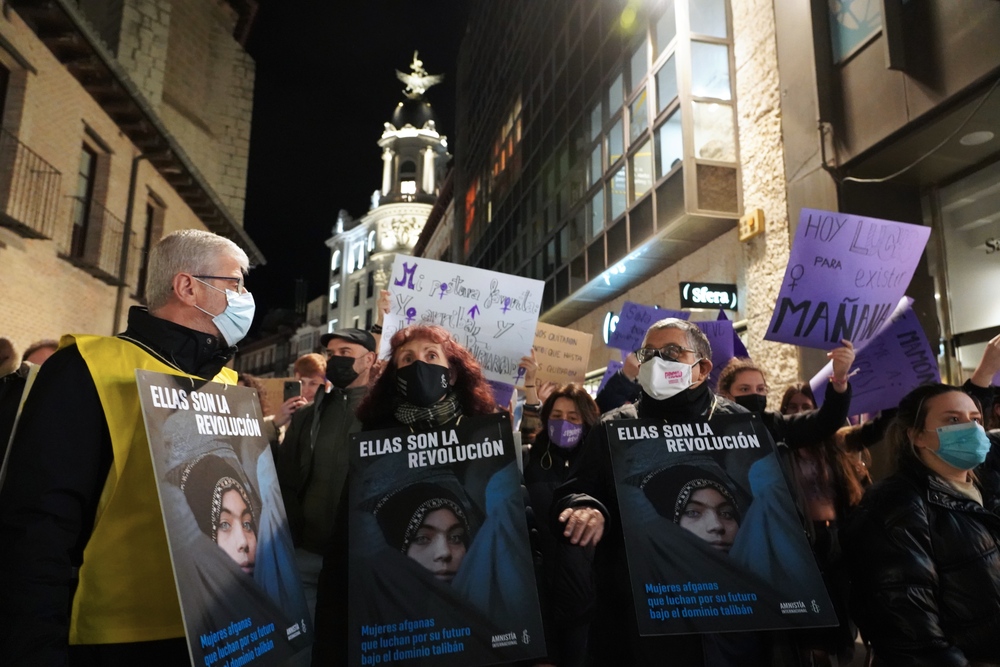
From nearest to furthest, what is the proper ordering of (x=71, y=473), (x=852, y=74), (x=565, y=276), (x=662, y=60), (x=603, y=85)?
1. (x=71, y=473)
2. (x=852, y=74)
3. (x=662, y=60)
4. (x=603, y=85)
5. (x=565, y=276)

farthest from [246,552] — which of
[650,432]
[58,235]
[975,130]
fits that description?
[58,235]

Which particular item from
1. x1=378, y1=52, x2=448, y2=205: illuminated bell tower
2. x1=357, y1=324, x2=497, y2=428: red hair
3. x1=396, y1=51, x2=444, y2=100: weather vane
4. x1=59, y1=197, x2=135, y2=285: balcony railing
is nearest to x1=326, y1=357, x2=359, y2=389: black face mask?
x1=357, y1=324, x2=497, y2=428: red hair

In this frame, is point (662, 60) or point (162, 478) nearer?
point (162, 478)

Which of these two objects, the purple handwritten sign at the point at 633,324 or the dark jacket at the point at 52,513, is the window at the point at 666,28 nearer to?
the purple handwritten sign at the point at 633,324

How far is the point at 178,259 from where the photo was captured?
2066 mm

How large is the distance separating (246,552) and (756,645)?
1.80m

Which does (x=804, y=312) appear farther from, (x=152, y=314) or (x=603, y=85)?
(x=603, y=85)

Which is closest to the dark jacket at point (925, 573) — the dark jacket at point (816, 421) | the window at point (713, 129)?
the dark jacket at point (816, 421)

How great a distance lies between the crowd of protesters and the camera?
165 centimetres

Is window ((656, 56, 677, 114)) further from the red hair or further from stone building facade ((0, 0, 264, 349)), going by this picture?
stone building facade ((0, 0, 264, 349))

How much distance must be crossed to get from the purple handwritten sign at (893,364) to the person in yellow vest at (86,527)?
3714 mm

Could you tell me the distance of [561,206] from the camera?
16.4 metres

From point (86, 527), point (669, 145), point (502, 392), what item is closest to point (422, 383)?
point (86, 527)

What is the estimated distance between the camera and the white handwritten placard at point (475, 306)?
15.2 ft
